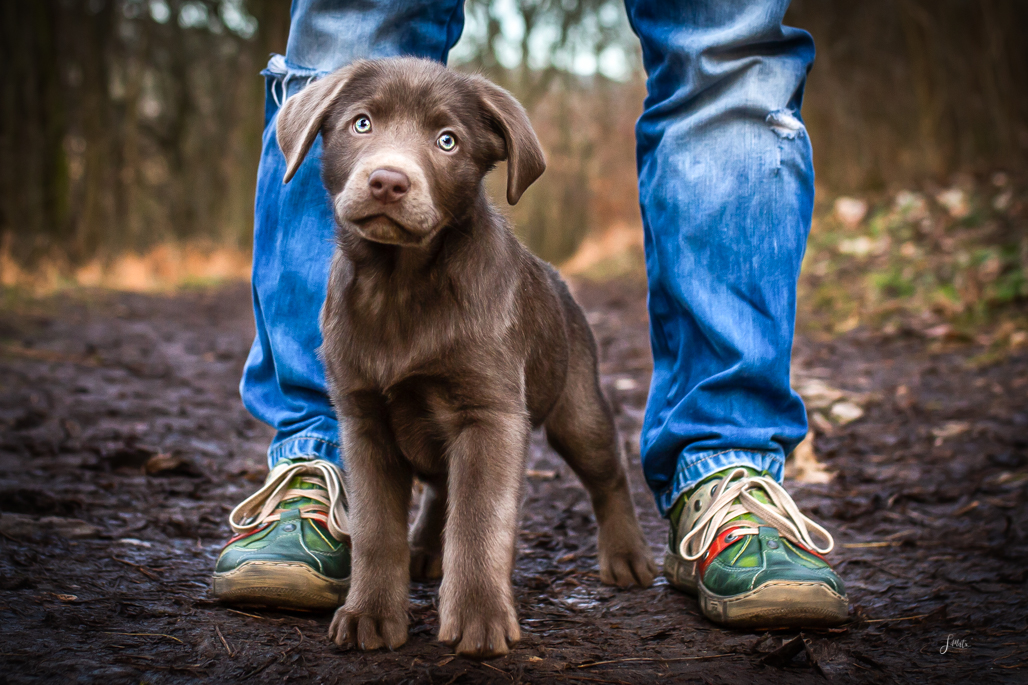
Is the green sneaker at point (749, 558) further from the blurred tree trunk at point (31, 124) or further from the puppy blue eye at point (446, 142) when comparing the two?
the blurred tree trunk at point (31, 124)

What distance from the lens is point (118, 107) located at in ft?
63.9

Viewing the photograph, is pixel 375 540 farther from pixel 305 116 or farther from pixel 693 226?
pixel 693 226

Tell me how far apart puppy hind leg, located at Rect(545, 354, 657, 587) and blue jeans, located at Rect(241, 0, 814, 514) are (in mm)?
112

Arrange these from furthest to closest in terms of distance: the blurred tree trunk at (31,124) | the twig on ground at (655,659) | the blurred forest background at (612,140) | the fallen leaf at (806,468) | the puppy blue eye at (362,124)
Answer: the blurred tree trunk at (31,124)
the blurred forest background at (612,140)
the fallen leaf at (806,468)
the puppy blue eye at (362,124)
the twig on ground at (655,659)

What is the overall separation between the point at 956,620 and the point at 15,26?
53.1ft

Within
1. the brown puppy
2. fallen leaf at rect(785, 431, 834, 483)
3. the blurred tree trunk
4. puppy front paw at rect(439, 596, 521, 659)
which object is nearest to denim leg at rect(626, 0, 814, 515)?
the brown puppy

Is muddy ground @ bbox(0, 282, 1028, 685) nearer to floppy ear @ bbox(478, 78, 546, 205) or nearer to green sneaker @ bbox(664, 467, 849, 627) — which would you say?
green sneaker @ bbox(664, 467, 849, 627)

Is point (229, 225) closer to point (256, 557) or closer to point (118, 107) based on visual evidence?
point (118, 107)

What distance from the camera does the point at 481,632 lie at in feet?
6.09

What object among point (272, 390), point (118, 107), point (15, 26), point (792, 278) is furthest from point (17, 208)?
point (792, 278)

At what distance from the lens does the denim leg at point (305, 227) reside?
2.59 m

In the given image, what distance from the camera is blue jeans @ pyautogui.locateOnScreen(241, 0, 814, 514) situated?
2.46 meters

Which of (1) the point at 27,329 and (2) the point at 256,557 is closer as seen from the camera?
(2) the point at 256,557

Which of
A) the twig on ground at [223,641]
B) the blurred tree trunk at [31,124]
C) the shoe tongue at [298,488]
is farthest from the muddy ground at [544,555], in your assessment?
the blurred tree trunk at [31,124]
